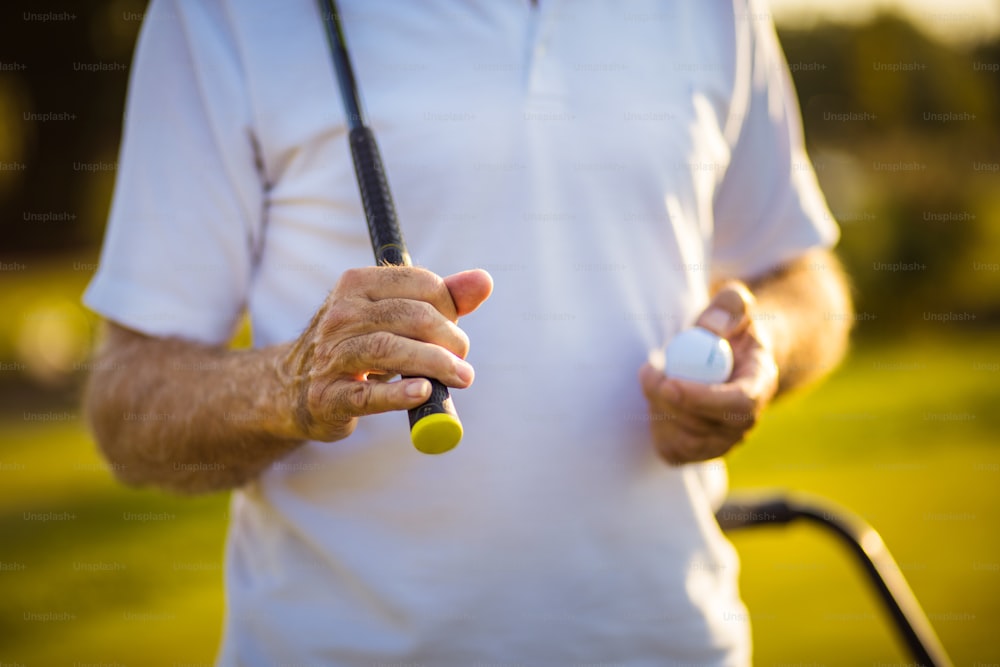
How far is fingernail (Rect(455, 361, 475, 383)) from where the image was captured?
3.44ft

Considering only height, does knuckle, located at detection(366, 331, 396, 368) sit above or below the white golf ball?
above

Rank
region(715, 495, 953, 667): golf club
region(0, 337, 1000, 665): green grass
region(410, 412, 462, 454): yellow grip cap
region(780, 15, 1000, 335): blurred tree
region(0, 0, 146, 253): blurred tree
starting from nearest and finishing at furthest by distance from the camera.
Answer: region(410, 412, 462, 454): yellow grip cap
region(715, 495, 953, 667): golf club
region(0, 337, 1000, 665): green grass
region(780, 15, 1000, 335): blurred tree
region(0, 0, 146, 253): blurred tree

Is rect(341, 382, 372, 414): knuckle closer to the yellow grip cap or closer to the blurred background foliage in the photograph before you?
the yellow grip cap

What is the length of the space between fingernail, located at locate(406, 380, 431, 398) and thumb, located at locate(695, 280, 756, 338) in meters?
0.70

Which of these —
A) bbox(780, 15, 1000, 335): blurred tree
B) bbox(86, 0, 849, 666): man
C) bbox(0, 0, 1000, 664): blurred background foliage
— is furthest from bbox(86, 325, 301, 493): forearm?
bbox(780, 15, 1000, 335): blurred tree

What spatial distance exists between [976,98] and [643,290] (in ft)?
49.9

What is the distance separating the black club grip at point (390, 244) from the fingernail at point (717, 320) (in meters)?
0.61

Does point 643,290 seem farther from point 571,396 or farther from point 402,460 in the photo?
point 402,460

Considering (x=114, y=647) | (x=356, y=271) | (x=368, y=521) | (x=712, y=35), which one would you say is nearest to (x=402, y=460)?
(x=368, y=521)

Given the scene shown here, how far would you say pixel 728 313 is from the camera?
1.59 m

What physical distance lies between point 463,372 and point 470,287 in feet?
0.36

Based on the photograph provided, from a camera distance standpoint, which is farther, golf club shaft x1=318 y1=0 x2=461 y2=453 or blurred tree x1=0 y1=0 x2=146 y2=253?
blurred tree x1=0 y1=0 x2=146 y2=253

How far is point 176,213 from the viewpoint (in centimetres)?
147

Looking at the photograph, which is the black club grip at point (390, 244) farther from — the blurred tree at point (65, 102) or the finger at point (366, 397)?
the blurred tree at point (65, 102)
